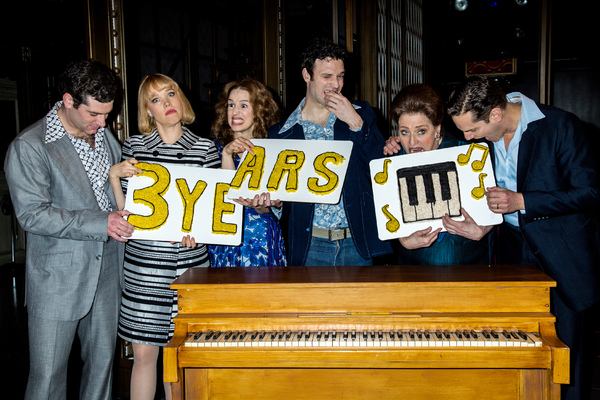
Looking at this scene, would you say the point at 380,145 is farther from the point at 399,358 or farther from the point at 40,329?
the point at 40,329

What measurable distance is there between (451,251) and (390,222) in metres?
0.36

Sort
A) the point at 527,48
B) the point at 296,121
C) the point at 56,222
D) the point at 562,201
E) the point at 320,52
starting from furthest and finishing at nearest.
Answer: the point at 527,48 < the point at 296,121 < the point at 320,52 < the point at 56,222 < the point at 562,201

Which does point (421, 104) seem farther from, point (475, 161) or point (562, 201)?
point (562, 201)

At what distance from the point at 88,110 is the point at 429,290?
1632 millimetres

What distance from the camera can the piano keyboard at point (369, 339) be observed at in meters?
1.77

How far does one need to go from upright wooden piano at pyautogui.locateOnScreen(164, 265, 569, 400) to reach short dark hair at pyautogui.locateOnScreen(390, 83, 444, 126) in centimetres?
66

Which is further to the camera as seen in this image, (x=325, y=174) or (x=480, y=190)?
(x=325, y=174)

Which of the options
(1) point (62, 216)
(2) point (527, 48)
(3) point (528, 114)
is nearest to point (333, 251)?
(3) point (528, 114)

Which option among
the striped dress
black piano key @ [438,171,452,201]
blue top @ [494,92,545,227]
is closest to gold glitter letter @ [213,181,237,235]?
the striped dress

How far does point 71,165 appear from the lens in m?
2.17

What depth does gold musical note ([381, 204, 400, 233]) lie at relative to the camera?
2112mm

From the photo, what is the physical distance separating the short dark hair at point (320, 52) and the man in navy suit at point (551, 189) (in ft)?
1.85

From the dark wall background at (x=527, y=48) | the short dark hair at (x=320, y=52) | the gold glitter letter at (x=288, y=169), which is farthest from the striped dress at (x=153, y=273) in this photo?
the dark wall background at (x=527, y=48)

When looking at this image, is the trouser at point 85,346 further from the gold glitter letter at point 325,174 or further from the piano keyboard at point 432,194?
the piano keyboard at point 432,194
